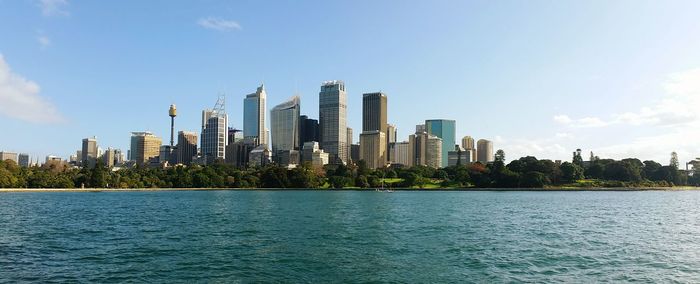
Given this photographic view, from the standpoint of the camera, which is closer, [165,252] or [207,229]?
[165,252]

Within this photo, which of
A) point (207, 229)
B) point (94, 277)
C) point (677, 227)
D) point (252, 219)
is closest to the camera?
point (94, 277)

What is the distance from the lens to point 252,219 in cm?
6719

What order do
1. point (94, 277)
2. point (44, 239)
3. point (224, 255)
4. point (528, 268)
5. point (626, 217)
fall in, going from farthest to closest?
point (626, 217) → point (44, 239) → point (224, 255) → point (528, 268) → point (94, 277)

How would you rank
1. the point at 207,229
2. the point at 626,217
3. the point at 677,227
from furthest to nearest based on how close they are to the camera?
the point at 626,217
the point at 677,227
the point at 207,229

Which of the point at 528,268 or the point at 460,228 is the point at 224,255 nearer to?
the point at 528,268

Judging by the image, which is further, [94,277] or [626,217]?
[626,217]

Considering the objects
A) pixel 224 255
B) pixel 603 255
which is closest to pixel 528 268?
pixel 603 255

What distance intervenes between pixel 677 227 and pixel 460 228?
2764cm

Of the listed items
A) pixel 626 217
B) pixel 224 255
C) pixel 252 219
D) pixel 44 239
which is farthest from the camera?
pixel 626 217

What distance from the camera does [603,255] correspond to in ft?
123

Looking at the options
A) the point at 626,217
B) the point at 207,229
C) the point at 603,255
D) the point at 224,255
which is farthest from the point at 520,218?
the point at 224,255

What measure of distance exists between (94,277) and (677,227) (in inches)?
2470

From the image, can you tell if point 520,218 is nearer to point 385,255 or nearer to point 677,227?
point 677,227

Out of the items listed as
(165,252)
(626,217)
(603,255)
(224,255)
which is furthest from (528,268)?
(626,217)
